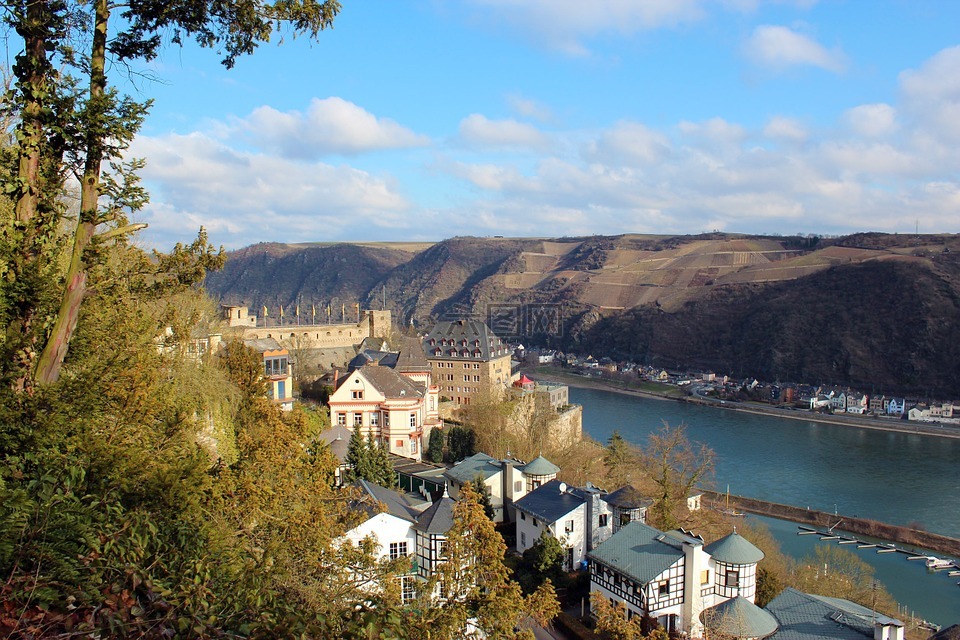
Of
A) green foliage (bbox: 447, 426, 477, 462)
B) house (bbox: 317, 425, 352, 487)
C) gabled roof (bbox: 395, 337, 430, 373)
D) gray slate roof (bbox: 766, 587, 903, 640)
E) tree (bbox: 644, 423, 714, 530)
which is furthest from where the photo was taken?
gabled roof (bbox: 395, 337, 430, 373)

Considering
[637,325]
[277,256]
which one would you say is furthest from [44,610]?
[277,256]

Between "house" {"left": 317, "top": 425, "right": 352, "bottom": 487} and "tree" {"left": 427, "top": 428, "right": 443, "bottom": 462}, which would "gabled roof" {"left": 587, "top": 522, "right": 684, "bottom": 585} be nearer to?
"house" {"left": 317, "top": 425, "right": 352, "bottom": 487}

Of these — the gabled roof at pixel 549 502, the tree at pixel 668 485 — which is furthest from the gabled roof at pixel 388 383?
the tree at pixel 668 485

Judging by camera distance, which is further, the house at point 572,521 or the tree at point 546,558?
the house at point 572,521

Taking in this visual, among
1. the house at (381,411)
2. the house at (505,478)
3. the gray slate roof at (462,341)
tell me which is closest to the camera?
the house at (505,478)

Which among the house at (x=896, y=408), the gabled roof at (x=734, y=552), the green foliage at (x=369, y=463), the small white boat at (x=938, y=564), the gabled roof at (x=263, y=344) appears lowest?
the small white boat at (x=938, y=564)

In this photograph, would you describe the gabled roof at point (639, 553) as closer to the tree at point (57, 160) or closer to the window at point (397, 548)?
the window at point (397, 548)

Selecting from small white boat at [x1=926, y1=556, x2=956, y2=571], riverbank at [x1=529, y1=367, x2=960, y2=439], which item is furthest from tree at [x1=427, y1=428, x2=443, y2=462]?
riverbank at [x1=529, y1=367, x2=960, y2=439]

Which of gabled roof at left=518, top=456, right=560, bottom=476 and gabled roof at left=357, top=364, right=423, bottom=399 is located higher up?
gabled roof at left=357, top=364, right=423, bottom=399
